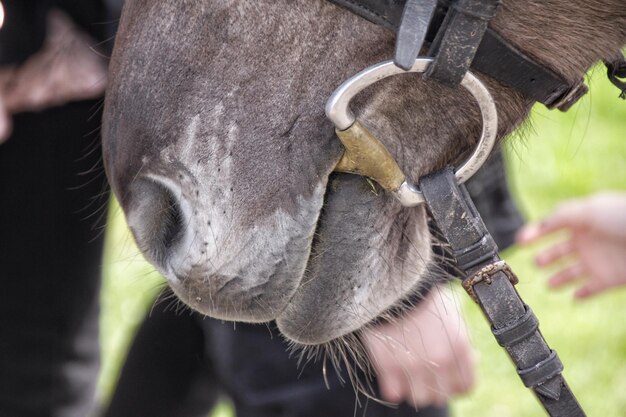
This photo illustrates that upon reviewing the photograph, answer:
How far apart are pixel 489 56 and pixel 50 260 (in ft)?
4.24

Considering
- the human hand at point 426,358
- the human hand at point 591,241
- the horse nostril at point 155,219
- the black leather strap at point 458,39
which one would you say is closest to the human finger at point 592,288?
the human hand at point 591,241

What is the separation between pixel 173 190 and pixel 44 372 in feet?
3.87

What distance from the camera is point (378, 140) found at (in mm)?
1265

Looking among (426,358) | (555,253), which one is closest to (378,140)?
(426,358)

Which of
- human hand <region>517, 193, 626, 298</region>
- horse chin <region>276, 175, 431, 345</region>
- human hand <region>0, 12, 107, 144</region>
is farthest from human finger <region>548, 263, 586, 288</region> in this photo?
human hand <region>0, 12, 107, 144</region>

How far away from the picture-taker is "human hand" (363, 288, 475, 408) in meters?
1.70

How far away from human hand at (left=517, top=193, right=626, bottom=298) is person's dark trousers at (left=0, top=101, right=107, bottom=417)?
Answer: 967 mm

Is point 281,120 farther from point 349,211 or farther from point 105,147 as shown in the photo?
point 105,147

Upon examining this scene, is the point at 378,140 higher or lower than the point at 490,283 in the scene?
higher

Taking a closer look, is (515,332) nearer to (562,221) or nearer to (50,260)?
(562,221)

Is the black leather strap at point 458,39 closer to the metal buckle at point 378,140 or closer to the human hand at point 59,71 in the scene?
the metal buckle at point 378,140

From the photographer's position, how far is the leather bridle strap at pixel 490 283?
1.31 metres

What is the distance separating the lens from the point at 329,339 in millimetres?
1407

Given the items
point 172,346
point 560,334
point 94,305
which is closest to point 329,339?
point 172,346
